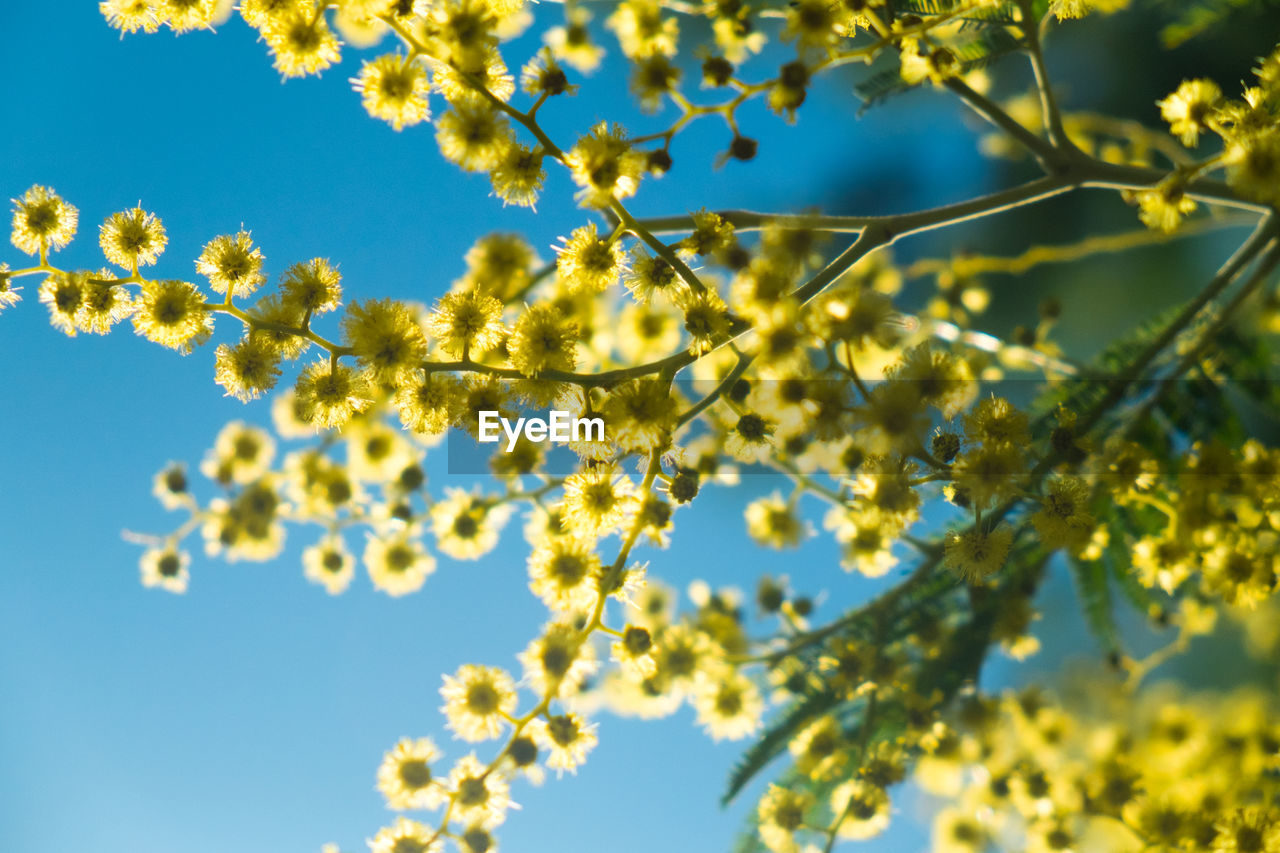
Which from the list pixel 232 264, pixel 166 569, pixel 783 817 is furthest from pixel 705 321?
pixel 166 569

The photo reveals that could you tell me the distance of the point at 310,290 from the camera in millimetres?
1250

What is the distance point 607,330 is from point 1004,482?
127 cm

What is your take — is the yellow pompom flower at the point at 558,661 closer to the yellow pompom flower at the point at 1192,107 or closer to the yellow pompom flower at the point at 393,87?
the yellow pompom flower at the point at 393,87

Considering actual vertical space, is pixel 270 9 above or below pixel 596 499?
above

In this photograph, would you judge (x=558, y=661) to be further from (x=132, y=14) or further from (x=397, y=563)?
(x=132, y=14)

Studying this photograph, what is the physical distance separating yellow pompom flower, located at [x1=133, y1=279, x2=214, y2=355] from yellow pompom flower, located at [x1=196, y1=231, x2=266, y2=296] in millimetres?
39

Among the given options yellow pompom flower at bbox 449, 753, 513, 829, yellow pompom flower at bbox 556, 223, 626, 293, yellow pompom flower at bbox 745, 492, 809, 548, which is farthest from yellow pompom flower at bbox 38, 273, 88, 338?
yellow pompom flower at bbox 745, 492, 809, 548

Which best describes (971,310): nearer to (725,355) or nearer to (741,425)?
(725,355)

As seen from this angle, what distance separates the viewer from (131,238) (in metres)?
1.28

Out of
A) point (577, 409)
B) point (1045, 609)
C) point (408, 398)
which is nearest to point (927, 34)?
point (577, 409)

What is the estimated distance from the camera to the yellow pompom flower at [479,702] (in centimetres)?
129

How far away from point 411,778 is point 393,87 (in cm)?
117

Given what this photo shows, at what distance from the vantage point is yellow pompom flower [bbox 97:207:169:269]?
4.18 ft

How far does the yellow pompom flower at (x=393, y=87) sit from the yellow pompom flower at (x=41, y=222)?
58 centimetres
